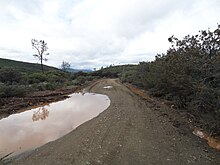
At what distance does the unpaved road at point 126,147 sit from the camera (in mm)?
6023

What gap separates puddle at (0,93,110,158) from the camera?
26.7 ft

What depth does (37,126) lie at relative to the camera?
34.7 feet

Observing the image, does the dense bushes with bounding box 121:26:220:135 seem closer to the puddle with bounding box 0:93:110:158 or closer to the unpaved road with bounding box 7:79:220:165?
the unpaved road with bounding box 7:79:220:165

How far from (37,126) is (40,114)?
275cm

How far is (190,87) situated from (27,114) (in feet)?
30.1

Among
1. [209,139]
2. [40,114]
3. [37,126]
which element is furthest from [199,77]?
[40,114]

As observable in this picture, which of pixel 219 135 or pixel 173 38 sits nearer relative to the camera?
pixel 219 135

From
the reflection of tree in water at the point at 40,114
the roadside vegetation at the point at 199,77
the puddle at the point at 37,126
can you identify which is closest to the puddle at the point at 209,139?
the roadside vegetation at the point at 199,77

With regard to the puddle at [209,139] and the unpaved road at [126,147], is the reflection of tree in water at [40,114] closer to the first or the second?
the unpaved road at [126,147]

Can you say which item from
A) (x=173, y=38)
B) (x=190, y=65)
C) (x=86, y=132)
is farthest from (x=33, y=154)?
(x=173, y=38)

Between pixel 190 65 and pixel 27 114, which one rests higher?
pixel 190 65

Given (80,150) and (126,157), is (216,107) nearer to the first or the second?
(126,157)

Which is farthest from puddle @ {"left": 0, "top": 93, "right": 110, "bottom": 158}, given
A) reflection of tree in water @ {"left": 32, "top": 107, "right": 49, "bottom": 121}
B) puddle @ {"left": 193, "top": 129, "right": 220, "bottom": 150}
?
puddle @ {"left": 193, "top": 129, "right": 220, "bottom": 150}

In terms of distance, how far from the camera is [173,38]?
14836 mm
